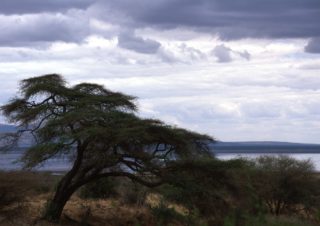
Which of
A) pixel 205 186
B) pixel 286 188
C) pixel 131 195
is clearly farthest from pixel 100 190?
pixel 286 188

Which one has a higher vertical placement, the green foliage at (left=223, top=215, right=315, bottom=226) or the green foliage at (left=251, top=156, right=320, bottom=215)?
the green foliage at (left=251, top=156, right=320, bottom=215)

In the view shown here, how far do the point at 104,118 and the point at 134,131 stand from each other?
2.04 meters

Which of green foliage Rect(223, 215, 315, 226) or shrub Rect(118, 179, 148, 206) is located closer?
green foliage Rect(223, 215, 315, 226)

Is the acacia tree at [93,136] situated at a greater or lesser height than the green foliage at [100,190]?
greater

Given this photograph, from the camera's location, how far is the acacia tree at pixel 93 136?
90.7 feet

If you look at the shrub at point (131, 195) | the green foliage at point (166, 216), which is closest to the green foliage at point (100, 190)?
the shrub at point (131, 195)

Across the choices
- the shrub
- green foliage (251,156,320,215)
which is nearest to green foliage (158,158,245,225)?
the shrub

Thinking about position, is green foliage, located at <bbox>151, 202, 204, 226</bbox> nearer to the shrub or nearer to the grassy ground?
the grassy ground

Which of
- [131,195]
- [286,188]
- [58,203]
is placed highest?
[286,188]

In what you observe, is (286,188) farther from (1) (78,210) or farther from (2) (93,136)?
(2) (93,136)

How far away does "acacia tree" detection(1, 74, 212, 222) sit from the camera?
90.7ft

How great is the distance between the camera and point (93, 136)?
27297 mm

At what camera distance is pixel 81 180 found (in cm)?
2948

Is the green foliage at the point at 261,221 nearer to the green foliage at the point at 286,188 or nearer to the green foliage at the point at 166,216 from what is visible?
the green foliage at the point at 166,216
